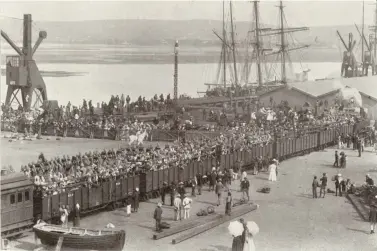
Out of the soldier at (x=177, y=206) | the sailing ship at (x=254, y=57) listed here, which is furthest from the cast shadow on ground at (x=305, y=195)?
the sailing ship at (x=254, y=57)

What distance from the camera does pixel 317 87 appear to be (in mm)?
52062

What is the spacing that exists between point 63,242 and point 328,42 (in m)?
135

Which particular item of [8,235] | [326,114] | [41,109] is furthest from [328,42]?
[8,235]

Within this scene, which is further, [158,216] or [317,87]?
[317,87]

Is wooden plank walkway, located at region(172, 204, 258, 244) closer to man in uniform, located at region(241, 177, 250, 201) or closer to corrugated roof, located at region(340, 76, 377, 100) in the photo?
man in uniform, located at region(241, 177, 250, 201)

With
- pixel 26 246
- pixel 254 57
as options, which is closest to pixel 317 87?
pixel 254 57

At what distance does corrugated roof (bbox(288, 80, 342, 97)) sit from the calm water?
34.1 metres

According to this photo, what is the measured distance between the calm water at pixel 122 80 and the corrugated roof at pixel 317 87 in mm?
34094

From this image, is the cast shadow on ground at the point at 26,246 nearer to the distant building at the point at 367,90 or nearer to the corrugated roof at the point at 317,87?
the corrugated roof at the point at 317,87

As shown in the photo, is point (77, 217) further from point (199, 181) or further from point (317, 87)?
point (317, 87)

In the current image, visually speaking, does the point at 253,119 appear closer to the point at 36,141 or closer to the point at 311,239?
the point at 36,141

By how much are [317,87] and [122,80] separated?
5469 centimetres

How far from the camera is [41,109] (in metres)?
42.4

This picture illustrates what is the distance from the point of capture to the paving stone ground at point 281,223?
18.7 metres
